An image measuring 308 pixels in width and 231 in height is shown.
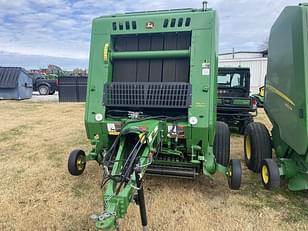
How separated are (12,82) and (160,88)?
15.2 m

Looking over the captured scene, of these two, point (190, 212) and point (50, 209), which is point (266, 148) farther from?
point (50, 209)

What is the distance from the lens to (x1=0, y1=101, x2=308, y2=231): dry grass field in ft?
10.3

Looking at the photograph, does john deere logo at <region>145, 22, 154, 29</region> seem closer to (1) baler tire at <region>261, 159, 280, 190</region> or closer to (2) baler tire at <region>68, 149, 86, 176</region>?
(2) baler tire at <region>68, 149, 86, 176</region>

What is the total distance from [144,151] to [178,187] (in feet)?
4.71

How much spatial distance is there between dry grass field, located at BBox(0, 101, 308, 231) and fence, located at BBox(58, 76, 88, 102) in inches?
461

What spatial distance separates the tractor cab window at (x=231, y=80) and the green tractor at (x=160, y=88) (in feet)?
17.1

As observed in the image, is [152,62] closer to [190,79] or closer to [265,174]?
[190,79]

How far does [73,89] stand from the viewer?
55.6 feet

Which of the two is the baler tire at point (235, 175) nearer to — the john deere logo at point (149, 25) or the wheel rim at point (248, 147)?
the wheel rim at point (248, 147)

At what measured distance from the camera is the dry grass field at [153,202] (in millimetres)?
3129

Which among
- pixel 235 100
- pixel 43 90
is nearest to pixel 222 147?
pixel 235 100

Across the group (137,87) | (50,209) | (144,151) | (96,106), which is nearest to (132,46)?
(137,87)

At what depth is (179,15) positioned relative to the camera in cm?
366

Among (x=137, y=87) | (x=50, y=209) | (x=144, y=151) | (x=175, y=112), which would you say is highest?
(x=137, y=87)
